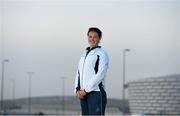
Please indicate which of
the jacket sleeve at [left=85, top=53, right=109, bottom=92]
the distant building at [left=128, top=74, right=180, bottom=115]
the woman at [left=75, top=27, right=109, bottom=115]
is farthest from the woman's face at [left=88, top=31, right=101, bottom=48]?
the distant building at [left=128, top=74, right=180, bottom=115]

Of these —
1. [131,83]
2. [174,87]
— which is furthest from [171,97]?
[131,83]

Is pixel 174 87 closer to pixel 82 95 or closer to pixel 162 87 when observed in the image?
pixel 162 87

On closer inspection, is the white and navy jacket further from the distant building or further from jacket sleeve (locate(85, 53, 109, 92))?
the distant building

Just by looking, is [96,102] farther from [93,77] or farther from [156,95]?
[156,95]

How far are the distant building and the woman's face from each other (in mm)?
87777

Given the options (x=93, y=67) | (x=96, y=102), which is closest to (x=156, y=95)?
(x=93, y=67)

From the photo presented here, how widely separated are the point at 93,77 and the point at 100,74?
65 millimetres

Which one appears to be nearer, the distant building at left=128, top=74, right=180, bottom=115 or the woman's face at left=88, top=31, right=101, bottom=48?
the woman's face at left=88, top=31, right=101, bottom=48

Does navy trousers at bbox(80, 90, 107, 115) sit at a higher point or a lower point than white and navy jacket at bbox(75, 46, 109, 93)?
lower

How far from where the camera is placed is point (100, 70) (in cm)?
467

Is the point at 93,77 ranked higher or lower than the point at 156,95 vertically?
higher

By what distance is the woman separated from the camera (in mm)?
4598

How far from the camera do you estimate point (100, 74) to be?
4656 millimetres

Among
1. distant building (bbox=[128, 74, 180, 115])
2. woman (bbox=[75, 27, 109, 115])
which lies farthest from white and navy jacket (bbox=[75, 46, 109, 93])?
distant building (bbox=[128, 74, 180, 115])
